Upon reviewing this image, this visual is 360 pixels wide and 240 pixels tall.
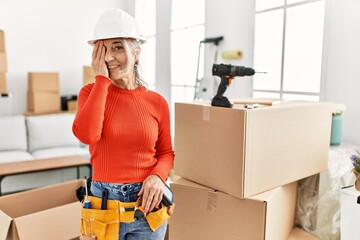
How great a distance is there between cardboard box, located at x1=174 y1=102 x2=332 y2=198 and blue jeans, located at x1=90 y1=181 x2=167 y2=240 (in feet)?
1.19

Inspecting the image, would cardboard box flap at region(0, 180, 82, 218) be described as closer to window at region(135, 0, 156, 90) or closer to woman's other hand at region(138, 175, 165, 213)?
woman's other hand at region(138, 175, 165, 213)

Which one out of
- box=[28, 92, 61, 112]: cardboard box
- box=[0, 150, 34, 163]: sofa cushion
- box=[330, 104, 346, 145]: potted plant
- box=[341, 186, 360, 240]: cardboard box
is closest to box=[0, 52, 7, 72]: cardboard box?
box=[28, 92, 61, 112]: cardboard box

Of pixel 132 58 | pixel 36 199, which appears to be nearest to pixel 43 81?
pixel 36 199

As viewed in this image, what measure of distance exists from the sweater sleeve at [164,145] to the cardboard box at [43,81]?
11.1ft

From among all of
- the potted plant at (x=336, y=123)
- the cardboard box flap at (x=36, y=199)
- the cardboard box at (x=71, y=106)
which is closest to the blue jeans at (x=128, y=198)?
the cardboard box flap at (x=36, y=199)

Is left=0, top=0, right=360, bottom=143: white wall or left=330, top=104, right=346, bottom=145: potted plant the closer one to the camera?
left=330, top=104, right=346, bottom=145: potted plant

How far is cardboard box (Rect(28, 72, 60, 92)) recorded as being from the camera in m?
4.11

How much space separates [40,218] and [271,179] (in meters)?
1.16

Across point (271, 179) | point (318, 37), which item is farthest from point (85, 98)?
point (318, 37)

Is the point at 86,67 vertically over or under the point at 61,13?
under

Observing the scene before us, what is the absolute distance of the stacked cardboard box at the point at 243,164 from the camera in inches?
49.4

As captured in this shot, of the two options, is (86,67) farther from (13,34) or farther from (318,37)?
(318,37)

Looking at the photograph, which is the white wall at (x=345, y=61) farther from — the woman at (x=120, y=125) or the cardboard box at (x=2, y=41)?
the cardboard box at (x=2, y=41)

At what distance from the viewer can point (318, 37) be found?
2197 mm
